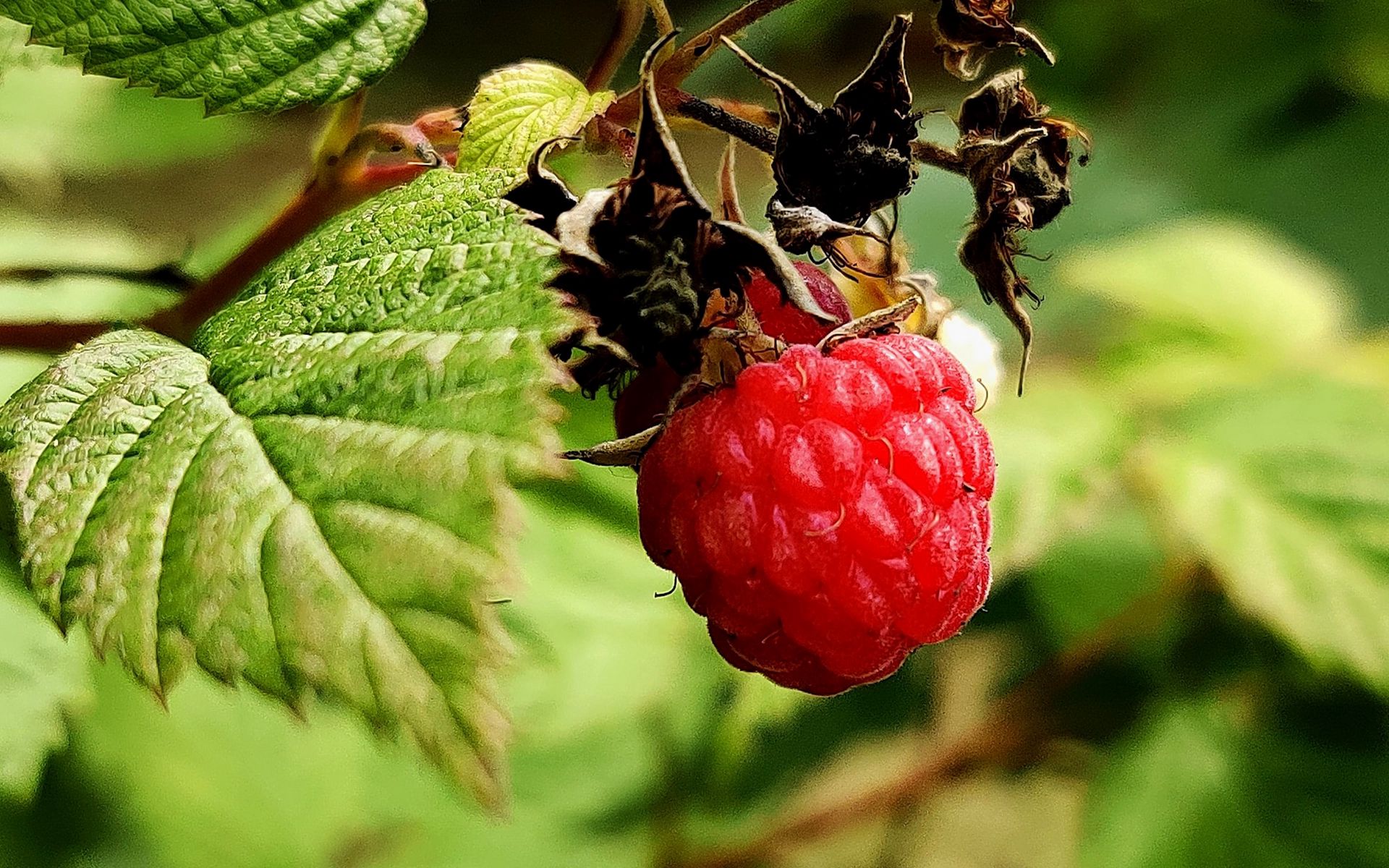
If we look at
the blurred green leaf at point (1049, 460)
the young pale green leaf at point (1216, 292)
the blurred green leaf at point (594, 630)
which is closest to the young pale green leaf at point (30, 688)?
the blurred green leaf at point (594, 630)

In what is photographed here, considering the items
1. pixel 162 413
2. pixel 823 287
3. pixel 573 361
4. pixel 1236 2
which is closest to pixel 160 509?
pixel 162 413

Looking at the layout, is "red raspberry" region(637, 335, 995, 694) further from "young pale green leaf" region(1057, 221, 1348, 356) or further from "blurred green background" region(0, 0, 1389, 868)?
"young pale green leaf" region(1057, 221, 1348, 356)

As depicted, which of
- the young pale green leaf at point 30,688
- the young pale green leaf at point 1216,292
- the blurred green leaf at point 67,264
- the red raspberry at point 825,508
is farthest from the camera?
the young pale green leaf at point 1216,292

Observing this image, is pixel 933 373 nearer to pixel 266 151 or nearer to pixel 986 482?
pixel 986 482

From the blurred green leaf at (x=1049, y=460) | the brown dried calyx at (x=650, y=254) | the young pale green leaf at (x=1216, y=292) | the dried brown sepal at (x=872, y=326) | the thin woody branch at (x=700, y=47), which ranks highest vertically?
the thin woody branch at (x=700, y=47)

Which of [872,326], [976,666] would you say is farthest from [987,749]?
[872,326]

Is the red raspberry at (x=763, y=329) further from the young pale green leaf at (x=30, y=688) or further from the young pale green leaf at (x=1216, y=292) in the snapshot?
the young pale green leaf at (x=1216, y=292)

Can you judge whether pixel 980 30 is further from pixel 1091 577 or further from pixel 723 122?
pixel 1091 577
